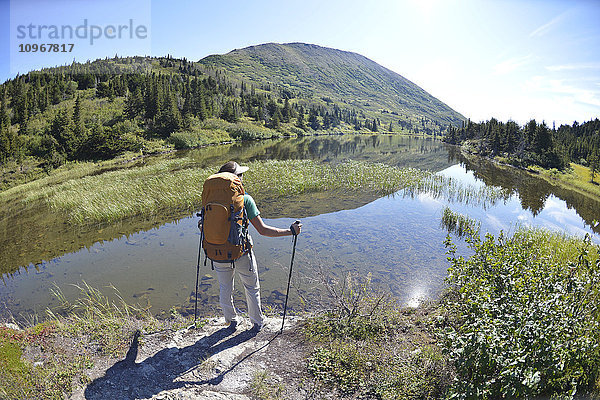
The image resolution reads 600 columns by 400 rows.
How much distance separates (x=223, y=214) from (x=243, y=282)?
4.70 feet

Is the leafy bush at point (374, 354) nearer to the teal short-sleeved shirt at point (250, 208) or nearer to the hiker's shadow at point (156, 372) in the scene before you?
the hiker's shadow at point (156, 372)

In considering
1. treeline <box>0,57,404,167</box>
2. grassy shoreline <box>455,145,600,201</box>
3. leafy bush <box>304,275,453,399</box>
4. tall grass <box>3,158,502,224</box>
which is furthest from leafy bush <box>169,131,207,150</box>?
grassy shoreline <box>455,145,600,201</box>

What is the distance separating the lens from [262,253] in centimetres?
1169

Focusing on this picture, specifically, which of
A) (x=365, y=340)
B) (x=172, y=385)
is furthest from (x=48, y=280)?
(x=365, y=340)

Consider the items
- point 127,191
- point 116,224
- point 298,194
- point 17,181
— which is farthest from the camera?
point 17,181

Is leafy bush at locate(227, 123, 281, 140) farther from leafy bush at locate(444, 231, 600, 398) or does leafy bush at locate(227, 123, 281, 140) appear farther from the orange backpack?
leafy bush at locate(444, 231, 600, 398)

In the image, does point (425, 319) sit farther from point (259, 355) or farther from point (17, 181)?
point (17, 181)

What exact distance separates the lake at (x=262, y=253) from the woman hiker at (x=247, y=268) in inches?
78.1

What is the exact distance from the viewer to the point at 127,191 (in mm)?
18438

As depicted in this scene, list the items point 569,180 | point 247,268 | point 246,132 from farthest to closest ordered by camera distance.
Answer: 1. point 246,132
2. point 569,180
3. point 247,268

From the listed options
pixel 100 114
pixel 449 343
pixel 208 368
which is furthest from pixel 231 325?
pixel 100 114

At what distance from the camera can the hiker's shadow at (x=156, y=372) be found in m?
4.21

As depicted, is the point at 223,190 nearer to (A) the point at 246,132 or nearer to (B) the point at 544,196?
(B) the point at 544,196

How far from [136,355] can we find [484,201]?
76.9 feet
